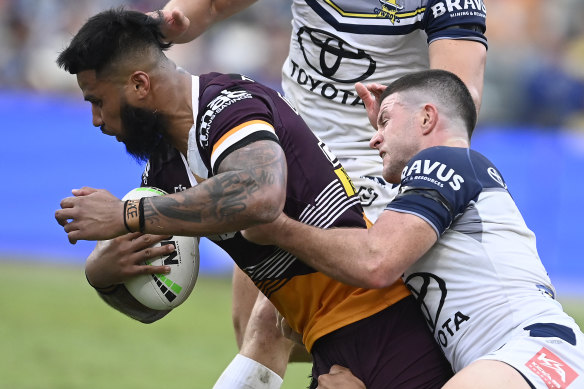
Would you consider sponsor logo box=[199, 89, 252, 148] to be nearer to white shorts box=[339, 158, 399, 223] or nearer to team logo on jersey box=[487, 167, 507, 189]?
team logo on jersey box=[487, 167, 507, 189]

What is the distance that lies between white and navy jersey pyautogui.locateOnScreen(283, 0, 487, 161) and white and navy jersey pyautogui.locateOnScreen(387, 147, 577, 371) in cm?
113

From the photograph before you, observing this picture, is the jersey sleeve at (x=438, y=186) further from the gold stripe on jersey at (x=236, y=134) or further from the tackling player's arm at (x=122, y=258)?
the tackling player's arm at (x=122, y=258)

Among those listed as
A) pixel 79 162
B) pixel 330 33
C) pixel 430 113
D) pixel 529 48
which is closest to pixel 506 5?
pixel 529 48

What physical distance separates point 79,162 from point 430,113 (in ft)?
29.3

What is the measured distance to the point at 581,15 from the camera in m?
14.6

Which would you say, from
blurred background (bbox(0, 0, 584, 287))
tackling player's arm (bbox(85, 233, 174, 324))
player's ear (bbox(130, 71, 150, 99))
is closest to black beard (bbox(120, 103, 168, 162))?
player's ear (bbox(130, 71, 150, 99))

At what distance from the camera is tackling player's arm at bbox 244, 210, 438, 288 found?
375cm

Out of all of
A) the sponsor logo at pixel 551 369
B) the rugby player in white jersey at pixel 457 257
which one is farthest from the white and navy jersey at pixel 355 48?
the sponsor logo at pixel 551 369

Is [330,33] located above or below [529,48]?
below

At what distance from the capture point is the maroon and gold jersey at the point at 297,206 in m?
4.12

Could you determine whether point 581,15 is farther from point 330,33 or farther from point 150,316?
point 150,316

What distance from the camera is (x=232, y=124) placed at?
3.89 m

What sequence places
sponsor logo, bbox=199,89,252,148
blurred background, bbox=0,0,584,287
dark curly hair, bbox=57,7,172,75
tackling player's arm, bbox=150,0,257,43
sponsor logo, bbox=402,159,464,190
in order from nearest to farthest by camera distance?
sponsor logo, bbox=402,159,464,190 < sponsor logo, bbox=199,89,252,148 < dark curly hair, bbox=57,7,172,75 < tackling player's arm, bbox=150,0,257,43 < blurred background, bbox=0,0,584,287

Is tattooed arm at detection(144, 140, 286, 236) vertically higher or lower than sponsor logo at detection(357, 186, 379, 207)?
lower
